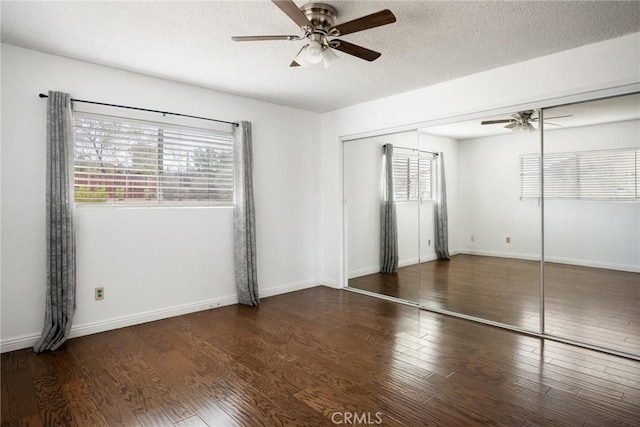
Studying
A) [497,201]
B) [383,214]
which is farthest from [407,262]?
[497,201]

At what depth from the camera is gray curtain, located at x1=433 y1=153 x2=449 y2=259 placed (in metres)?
4.05

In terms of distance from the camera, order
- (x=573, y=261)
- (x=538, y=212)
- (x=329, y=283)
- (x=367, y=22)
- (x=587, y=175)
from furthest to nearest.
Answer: (x=329, y=283) < (x=538, y=212) < (x=573, y=261) < (x=587, y=175) < (x=367, y=22)

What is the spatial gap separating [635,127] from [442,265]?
2.12 m

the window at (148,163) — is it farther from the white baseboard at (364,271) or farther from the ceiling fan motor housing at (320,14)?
the ceiling fan motor housing at (320,14)

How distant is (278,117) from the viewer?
4.73 m

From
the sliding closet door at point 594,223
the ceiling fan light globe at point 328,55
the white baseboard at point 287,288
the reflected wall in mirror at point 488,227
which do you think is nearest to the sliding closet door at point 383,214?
the reflected wall in mirror at point 488,227

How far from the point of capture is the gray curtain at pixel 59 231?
2996mm

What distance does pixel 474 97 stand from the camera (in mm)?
3586

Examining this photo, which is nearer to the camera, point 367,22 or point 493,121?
point 367,22

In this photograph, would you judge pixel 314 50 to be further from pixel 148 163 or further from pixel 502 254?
pixel 502 254

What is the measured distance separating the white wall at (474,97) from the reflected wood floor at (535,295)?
1.34 metres

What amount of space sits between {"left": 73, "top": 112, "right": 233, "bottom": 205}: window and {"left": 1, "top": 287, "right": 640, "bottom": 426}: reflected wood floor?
1.34 metres

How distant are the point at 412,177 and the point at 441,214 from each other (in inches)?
21.8

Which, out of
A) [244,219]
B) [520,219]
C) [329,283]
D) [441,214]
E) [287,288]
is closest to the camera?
[520,219]
